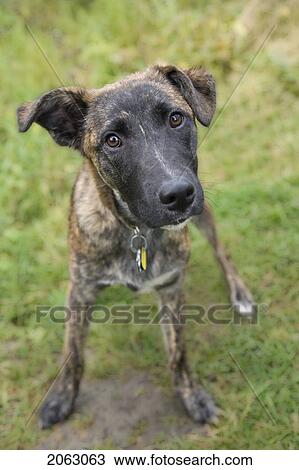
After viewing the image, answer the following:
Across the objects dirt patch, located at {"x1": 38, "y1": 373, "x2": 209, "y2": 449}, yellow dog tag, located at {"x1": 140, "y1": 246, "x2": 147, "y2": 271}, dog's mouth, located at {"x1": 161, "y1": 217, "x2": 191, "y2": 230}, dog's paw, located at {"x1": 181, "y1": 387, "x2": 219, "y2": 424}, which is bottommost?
dog's paw, located at {"x1": 181, "y1": 387, "x2": 219, "y2": 424}

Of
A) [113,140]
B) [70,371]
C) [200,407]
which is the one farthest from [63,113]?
[200,407]

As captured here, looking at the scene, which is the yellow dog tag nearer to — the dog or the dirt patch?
the dog

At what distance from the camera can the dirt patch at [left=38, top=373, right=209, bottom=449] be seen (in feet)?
12.9

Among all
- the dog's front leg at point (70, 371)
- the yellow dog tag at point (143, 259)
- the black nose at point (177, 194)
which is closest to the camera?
the black nose at point (177, 194)

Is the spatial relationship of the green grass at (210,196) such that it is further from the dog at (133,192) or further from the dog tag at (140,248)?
the dog tag at (140,248)

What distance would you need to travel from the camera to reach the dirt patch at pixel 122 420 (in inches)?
155

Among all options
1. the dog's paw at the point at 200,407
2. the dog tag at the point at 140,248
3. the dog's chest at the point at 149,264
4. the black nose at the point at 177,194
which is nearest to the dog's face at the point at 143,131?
the black nose at the point at 177,194

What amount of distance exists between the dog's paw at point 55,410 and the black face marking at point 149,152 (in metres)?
1.47

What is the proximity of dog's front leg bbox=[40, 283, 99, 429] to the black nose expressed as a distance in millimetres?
1149

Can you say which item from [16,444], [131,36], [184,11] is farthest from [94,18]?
[16,444]

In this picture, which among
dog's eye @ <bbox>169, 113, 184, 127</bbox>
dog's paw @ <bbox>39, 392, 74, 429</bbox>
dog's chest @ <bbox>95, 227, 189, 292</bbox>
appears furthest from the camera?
dog's paw @ <bbox>39, 392, 74, 429</bbox>
